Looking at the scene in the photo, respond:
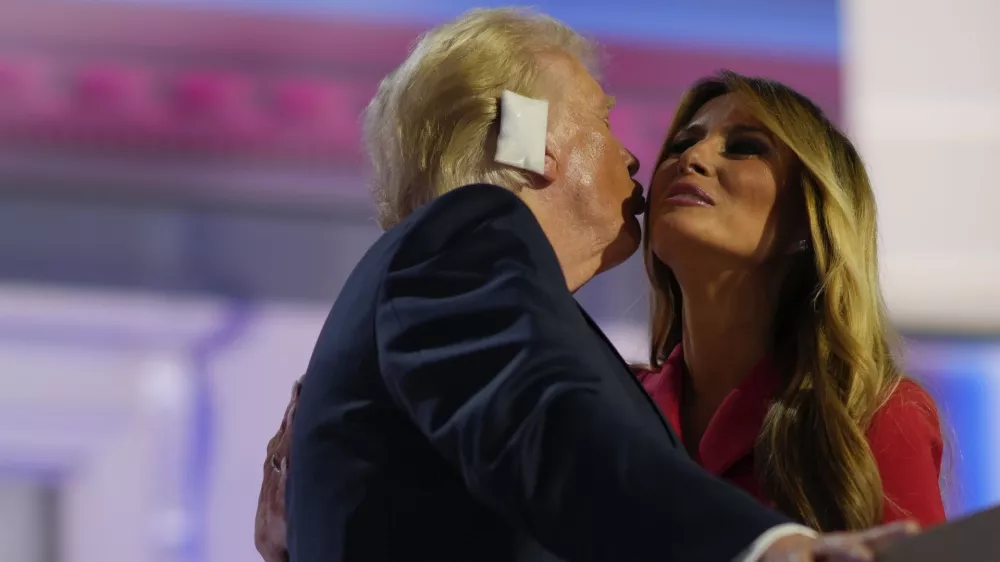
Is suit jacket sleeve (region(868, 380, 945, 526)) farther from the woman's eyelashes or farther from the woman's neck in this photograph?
the woman's eyelashes

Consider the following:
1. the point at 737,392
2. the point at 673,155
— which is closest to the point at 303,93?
the point at 673,155

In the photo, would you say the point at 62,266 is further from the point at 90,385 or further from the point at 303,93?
the point at 303,93

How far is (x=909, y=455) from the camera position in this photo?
62.4 inches

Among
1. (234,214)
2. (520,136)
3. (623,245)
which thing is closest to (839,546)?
(520,136)

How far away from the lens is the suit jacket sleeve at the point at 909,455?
1558mm

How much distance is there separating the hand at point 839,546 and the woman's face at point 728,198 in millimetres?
922

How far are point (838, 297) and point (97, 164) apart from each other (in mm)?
1474

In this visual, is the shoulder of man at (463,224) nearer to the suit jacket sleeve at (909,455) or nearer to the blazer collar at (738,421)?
the blazer collar at (738,421)

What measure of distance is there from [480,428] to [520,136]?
550 mm

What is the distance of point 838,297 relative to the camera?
1719mm

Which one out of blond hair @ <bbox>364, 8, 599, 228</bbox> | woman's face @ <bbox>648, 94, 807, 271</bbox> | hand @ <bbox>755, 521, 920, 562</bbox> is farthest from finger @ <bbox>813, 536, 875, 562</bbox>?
woman's face @ <bbox>648, 94, 807, 271</bbox>

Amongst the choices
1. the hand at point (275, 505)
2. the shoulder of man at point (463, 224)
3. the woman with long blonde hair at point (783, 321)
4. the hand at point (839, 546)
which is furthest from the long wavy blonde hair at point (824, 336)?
the hand at point (839, 546)

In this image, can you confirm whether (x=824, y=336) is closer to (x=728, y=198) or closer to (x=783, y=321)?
(x=783, y=321)

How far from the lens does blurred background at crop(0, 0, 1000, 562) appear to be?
2.42 meters
